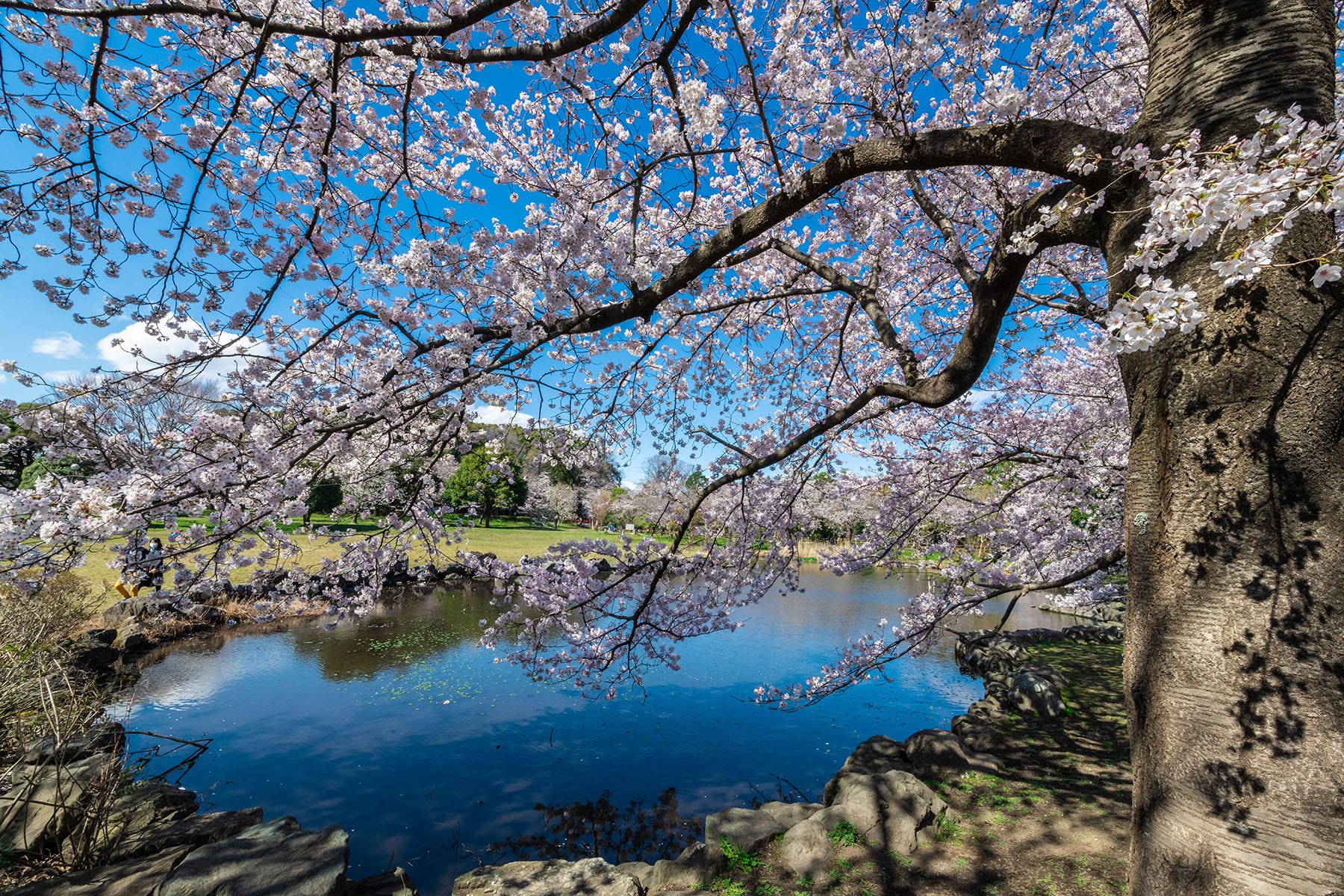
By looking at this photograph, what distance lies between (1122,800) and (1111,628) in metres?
10.4

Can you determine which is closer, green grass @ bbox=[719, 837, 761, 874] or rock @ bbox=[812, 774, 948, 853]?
green grass @ bbox=[719, 837, 761, 874]

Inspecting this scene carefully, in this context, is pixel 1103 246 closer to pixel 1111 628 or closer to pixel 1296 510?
pixel 1296 510

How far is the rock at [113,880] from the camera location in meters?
3.03

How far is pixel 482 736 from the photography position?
706cm

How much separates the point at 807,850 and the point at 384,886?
2.99 metres

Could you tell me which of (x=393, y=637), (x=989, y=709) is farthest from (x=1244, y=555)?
(x=393, y=637)

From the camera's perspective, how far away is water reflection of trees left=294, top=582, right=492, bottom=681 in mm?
9587

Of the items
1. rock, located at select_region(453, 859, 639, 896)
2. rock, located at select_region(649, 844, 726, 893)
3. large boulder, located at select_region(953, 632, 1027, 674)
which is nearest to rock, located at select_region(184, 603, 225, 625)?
rock, located at select_region(453, 859, 639, 896)

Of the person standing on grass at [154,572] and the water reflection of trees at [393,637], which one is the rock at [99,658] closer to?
the water reflection of trees at [393,637]

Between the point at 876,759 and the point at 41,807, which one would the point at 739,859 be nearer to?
the point at 876,759

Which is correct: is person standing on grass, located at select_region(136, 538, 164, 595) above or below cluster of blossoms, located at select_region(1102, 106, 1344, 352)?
below

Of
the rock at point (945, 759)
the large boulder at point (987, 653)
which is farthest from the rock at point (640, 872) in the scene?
the large boulder at point (987, 653)

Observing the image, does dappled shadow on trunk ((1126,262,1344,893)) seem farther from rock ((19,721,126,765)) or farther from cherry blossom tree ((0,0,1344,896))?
rock ((19,721,126,765))

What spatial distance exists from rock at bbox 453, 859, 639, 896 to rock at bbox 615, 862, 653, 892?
12cm
